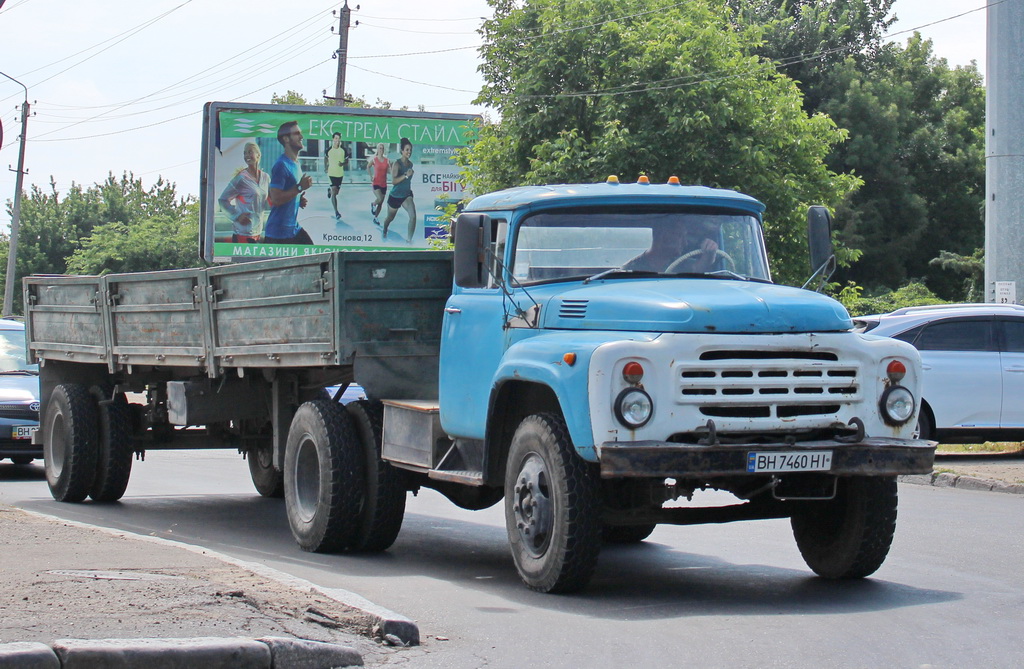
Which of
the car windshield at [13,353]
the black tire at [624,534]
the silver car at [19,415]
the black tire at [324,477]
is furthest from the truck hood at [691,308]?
the car windshield at [13,353]

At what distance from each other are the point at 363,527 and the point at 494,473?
5.11 feet

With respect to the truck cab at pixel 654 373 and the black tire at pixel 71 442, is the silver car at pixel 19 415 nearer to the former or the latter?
A: the black tire at pixel 71 442

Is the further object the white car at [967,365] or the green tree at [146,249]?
the green tree at [146,249]

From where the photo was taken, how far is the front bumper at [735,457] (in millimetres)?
6895

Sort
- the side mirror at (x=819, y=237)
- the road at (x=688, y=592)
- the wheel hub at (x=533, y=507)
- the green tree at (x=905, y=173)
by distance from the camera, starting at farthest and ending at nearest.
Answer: the green tree at (x=905, y=173) < the side mirror at (x=819, y=237) < the wheel hub at (x=533, y=507) < the road at (x=688, y=592)

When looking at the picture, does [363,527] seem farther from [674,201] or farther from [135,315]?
[135,315]

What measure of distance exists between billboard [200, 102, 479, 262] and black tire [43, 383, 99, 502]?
778 inches

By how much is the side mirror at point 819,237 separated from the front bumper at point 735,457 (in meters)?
1.62

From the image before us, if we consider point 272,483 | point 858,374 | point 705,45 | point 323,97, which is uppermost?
point 323,97

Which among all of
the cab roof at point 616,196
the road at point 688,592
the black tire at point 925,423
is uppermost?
the cab roof at point 616,196

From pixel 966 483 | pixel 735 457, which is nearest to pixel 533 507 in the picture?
pixel 735 457

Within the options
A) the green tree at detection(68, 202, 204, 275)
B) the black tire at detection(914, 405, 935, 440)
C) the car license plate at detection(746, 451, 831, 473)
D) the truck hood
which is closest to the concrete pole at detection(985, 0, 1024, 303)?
the black tire at detection(914, 405, 935, 440)

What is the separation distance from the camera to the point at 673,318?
7.17 meters

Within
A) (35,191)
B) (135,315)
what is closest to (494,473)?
(135,315)
